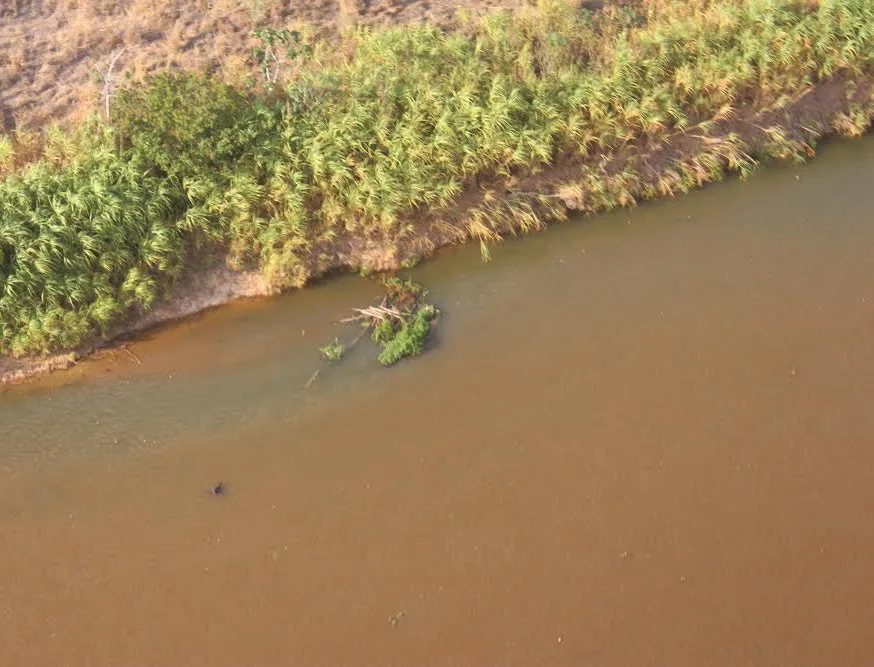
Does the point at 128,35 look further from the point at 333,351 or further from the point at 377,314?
the point at 333,351

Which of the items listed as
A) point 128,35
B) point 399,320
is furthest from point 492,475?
point 128,35

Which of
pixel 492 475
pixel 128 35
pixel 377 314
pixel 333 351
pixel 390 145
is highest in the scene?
pixel 128 35

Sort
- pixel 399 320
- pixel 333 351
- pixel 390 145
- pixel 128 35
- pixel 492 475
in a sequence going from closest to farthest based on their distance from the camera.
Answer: pixel 492 475 → pixel 333 351 → pixel 399 320 → pixel 390 145 → pixel 128 35

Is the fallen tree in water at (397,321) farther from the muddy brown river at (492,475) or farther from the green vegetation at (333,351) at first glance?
the muddy brown river at (492,475)

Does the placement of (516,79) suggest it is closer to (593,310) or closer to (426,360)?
(593,310)

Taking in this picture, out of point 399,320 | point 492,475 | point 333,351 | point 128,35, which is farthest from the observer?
point 128,35

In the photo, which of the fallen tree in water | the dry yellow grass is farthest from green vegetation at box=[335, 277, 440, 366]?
the dry yellow grass
